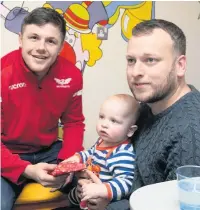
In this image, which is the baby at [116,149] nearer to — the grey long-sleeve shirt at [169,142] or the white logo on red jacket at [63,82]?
the grey long-sleeve shirt at [169,142]

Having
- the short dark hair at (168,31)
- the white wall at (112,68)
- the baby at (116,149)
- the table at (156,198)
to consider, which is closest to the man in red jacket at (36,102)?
the baby at (116,149)

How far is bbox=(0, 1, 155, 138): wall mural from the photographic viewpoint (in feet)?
6.56

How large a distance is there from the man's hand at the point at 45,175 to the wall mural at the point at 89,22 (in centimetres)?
74

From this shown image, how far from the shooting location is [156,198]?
3.02ft

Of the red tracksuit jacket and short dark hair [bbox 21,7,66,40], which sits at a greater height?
short dark hair [bbox 21,7,66,40]

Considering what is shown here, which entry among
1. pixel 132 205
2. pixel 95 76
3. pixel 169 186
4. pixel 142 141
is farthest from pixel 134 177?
pixel 95 76

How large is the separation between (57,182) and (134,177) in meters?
0.35

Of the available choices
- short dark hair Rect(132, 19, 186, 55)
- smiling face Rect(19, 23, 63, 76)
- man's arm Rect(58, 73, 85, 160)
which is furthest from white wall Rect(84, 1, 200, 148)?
short dark hair Rect(132, 19, 186, 55)

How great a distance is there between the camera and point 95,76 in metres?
2.10

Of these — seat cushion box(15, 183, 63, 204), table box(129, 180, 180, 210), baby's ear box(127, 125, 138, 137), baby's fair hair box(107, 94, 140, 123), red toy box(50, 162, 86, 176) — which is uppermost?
baby's fair hair box(107, 94, 140, 123)

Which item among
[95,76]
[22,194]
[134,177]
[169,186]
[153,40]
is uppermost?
[153,40]

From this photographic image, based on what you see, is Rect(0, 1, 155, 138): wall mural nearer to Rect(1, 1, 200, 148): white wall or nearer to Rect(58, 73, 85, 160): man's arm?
Rect(1, 1, 200, 148): white wall

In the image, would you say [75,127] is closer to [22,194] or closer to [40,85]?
[40,85]

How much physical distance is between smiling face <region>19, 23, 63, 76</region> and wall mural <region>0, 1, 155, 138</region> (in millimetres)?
397
